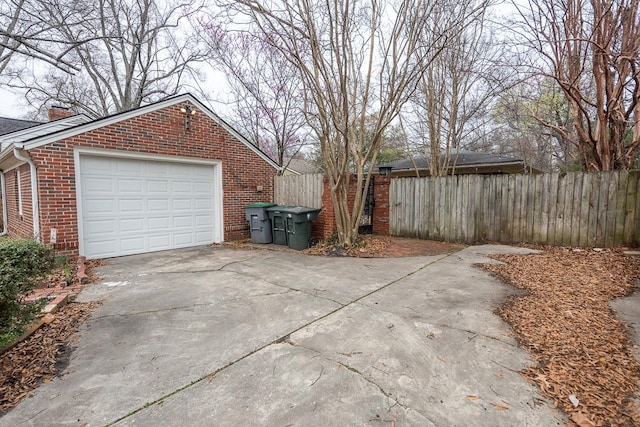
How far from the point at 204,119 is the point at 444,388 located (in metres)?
7.80

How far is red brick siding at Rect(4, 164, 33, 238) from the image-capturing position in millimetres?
6104

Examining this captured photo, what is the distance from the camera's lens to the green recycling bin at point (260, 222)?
7895mm

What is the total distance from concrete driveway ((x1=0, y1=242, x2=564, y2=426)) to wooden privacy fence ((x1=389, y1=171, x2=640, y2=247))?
10.3 feet

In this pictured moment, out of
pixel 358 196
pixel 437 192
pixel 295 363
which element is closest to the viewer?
pixel 295 363

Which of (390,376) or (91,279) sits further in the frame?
(91,279)

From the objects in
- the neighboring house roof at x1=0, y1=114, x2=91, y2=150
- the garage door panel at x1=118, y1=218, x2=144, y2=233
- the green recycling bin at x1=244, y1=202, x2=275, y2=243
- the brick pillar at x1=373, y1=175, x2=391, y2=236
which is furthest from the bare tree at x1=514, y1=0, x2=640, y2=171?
the neighboring house roof at x1=0, y1=114, x2=91, y2=150

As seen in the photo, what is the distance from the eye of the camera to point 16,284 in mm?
2537

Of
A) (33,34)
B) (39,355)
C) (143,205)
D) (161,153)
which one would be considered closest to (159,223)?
(143,205)

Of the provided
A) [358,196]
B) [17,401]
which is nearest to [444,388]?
[17,401]

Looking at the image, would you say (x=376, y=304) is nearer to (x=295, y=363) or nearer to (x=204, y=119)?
(x=295, y=363)

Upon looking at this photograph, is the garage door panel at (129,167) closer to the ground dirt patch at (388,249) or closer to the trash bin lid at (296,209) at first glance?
the trash bin lid at (296,209)

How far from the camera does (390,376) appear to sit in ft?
7.07

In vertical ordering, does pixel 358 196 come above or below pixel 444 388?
above

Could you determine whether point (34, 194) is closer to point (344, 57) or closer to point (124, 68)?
point (344, 57)
